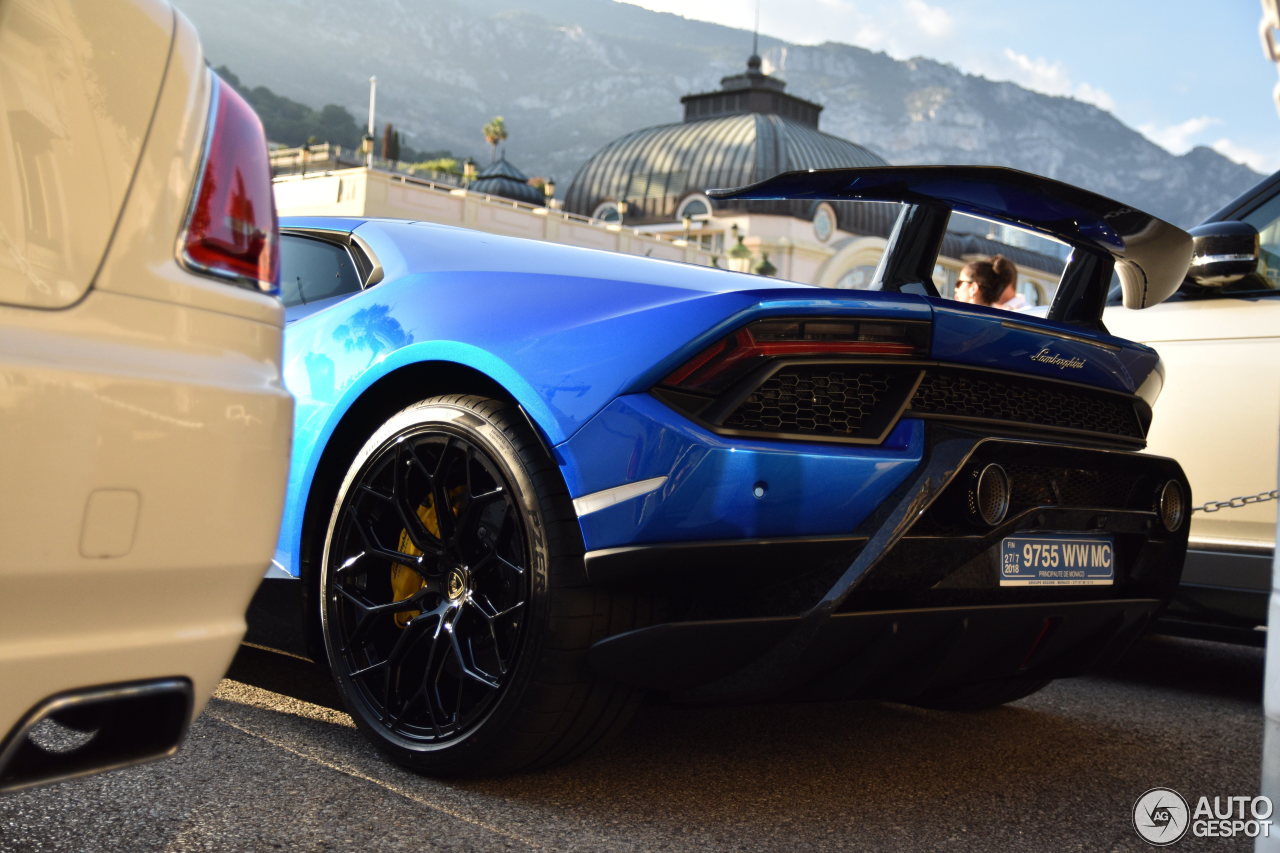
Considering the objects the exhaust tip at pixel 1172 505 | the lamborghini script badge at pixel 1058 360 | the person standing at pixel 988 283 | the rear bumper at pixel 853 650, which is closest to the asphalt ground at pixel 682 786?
the rear bumper at pixel 853 650

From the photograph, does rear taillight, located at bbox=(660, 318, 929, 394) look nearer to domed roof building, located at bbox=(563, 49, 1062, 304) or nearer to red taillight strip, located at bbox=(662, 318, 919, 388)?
red taillight strip, located at bbox=(662, 318, 919, 388)

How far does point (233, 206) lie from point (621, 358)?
95cm

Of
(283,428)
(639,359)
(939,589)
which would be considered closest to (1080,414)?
(939,589)

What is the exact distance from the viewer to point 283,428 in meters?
1.71

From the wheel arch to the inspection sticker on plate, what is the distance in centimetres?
133

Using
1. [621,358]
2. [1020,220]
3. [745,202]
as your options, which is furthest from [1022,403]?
[745,202]

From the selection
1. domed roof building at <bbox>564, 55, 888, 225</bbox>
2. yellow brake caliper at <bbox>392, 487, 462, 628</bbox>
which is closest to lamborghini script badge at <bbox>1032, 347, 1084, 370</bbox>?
yellow brake caliper at <bbox>392, 487, 462, 628</bbox>

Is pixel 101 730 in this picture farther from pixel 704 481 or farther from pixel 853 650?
pixel 853 650

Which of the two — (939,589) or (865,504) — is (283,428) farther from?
(939,589)

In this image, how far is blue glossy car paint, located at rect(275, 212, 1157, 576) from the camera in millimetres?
2367

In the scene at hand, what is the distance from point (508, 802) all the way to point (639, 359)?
3.14 ft

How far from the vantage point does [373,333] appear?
9.78 ft

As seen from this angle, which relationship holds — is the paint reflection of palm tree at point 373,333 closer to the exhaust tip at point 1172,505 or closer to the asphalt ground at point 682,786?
the asphalt ground at point 682,786

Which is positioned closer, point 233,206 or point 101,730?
point 101,730
